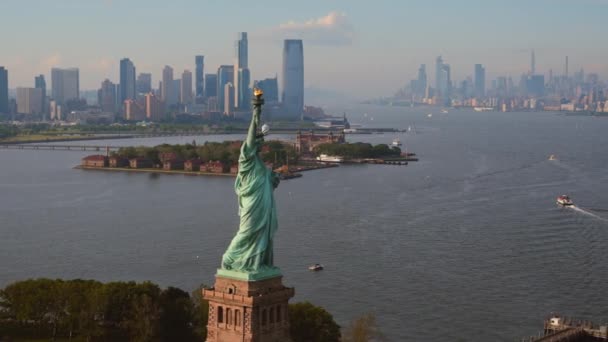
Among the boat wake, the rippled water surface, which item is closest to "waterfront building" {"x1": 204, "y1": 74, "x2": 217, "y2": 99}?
the rippled water surface

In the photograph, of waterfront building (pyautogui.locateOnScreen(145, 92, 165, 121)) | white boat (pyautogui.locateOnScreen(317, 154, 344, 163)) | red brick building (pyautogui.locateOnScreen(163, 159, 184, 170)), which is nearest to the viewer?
red brick building (pyautogui.locateOnScreen(163, 159, 184, 170))

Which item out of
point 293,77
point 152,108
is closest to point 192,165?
point 152,108

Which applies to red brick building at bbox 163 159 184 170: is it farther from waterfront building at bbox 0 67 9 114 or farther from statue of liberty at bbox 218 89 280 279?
waterfront building at bbox 0 67 9 114

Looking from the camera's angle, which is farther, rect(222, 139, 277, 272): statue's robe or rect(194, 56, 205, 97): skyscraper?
rect(194, 56, 205, 97): skyscraper

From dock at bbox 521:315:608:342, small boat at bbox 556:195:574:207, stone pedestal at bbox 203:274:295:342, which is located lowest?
dock at bbox 521:315:608:342

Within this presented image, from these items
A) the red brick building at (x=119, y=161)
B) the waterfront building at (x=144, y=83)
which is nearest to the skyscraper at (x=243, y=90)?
the waterfront building at (x=144, y=83)

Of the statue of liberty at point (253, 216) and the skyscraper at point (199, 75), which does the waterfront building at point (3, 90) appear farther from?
the statue of liberty at point (253, 216)

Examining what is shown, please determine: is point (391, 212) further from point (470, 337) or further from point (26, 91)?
point (26, 91)
